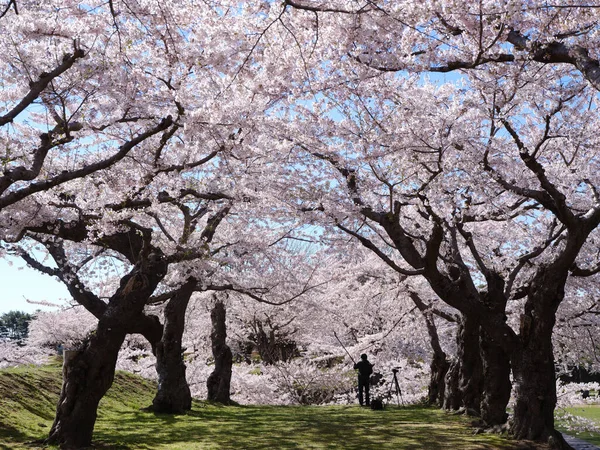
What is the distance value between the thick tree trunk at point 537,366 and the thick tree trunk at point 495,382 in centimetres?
85

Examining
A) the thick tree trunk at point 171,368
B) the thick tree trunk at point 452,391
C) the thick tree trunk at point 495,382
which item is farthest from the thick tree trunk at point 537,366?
the thick tree trunk at point 171,368

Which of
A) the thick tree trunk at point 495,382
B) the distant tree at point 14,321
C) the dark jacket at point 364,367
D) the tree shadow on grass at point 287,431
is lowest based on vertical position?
the tree shadow on grass at point 287,431

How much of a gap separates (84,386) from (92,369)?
250 millimetres

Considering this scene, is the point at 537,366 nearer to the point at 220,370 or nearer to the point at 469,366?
the point at 469,366

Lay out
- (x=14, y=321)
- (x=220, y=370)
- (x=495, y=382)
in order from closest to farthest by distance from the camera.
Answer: (x=495, y=382), (x=220, y=370), (x=14, y=321)

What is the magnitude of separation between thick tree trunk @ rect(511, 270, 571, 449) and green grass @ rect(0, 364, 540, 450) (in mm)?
517

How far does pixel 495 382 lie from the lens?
10.0 metres

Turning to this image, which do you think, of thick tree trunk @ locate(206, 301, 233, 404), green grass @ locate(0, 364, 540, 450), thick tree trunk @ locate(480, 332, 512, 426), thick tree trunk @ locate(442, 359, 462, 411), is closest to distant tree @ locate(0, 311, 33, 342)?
thick tree trunk @ locate(206, 301, 233, 404)

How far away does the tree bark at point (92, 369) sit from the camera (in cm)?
775

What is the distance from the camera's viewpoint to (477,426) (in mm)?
9984

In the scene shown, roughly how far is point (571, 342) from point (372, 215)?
10.1 m

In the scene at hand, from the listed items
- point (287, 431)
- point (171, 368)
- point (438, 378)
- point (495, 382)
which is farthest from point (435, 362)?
point (171, 368)

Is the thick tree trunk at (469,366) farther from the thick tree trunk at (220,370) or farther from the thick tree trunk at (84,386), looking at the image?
the thick tree trunk at (220,370)

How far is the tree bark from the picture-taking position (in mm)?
7750
